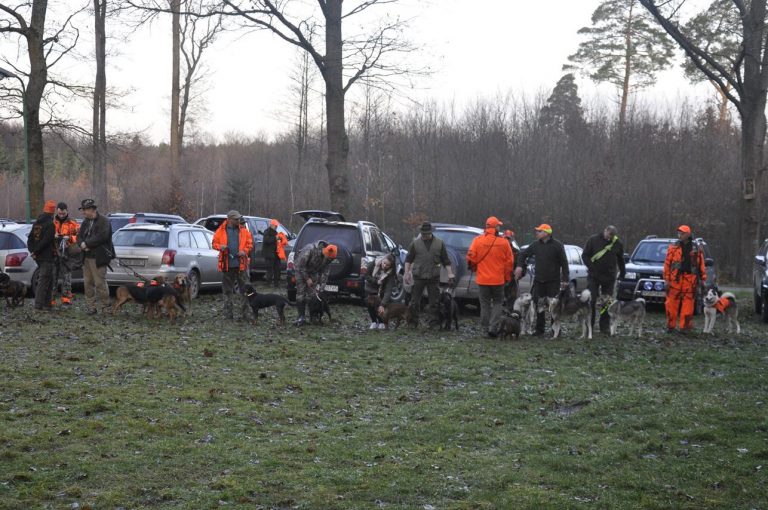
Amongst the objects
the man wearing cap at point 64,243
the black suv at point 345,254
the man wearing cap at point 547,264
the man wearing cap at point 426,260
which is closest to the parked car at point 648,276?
the man wearing cap at point 547,264

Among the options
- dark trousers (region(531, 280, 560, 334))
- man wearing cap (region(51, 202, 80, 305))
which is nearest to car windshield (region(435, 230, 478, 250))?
dark trousers (region(531, 280, 560, 334))

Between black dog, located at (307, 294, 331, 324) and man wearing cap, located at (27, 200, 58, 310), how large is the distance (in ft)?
16.1

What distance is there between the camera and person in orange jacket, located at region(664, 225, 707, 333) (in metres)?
15.3

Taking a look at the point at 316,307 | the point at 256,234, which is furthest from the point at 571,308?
the point at 256,234


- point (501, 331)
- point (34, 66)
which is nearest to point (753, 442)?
point (501, 331)

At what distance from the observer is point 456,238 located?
18109mm

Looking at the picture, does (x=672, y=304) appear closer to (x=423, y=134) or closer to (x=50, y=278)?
(x=50, y=278)

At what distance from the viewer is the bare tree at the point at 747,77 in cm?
2328

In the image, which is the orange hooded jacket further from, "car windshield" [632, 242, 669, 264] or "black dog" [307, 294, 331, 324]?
"car windshield" [632, 242, 669, 264]

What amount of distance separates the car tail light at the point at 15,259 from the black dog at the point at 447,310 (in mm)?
8820

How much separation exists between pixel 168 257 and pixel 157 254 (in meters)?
0.25

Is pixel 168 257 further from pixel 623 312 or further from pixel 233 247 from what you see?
pixel 623 312

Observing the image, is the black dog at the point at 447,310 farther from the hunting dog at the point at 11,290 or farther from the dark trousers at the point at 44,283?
the hunting dog at the point at 11,290

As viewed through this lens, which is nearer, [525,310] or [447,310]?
[525,310]
